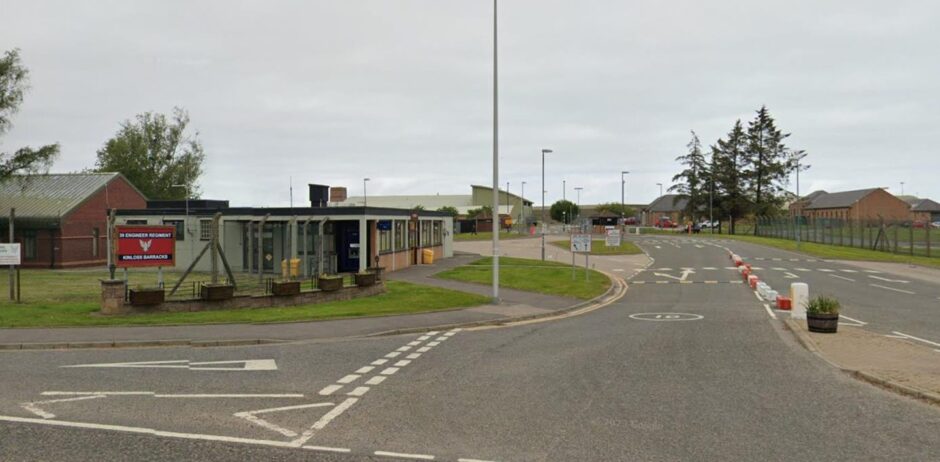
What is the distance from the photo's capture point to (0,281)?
30.1 meters

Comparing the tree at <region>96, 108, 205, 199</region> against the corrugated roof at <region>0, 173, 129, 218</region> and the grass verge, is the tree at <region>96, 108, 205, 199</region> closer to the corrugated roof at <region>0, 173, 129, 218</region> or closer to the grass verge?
the corrugated roof at <region>0, 173, 129, 218</region>

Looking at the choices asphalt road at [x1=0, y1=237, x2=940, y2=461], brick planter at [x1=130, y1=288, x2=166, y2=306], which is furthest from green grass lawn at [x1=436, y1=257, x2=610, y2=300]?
brick planter at [x1=130, y1=288, x2=166, y2=306]

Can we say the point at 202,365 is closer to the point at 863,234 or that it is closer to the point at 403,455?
the point at 403,455

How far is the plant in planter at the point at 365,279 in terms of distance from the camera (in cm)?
2298

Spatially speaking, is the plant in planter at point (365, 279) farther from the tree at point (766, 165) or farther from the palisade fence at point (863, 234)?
the tree at point (766, 165)

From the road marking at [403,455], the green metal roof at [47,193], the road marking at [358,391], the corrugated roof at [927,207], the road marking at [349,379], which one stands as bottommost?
the road marking at [349,379]

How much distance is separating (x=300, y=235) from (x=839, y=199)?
381 ft

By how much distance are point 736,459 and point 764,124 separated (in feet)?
321

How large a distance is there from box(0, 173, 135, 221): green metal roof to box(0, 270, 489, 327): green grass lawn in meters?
20.3

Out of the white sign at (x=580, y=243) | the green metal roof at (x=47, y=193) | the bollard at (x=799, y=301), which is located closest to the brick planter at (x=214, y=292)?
the white sign at (x=580, y=243)

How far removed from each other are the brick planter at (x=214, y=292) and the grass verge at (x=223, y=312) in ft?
1.70

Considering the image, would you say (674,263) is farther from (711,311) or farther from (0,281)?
(0,281)

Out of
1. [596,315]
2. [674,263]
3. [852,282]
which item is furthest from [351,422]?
[674,263]

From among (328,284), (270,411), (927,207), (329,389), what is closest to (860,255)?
(328,284)
